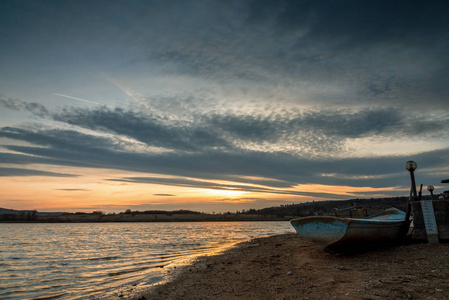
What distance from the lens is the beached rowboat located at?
9.99 metres

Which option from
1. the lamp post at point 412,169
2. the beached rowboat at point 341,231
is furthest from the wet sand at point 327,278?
the lamp post at point 412,169

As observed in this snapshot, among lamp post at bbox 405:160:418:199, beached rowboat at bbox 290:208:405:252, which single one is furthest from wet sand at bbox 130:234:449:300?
lamp post at bbox 405:160:418:199

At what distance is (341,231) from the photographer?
391 inches

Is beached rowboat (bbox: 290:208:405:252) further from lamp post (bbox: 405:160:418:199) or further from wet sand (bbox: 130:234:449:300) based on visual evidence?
lamp post (bbox: 405:160:418:199)

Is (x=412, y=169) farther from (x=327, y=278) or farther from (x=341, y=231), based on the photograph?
(x=327, y=278)

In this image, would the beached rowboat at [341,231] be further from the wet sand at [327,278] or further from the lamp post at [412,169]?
the lamp post at [412,169]

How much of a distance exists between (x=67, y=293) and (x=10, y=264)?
10.4 m

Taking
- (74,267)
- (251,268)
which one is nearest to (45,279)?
(74,267)

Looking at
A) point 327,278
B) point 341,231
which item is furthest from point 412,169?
point 327,278

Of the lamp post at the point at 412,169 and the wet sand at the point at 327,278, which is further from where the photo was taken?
the lamp post at the point at 412,169

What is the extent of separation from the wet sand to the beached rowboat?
50 cm

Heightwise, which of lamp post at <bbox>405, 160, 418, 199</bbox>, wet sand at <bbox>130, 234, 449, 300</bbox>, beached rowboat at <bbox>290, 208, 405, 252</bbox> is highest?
lamp post at <bbox>405, 160, 418, 199</bbox>

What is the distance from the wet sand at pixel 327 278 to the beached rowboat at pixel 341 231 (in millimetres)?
496

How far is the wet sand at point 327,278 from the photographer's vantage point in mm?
6324
